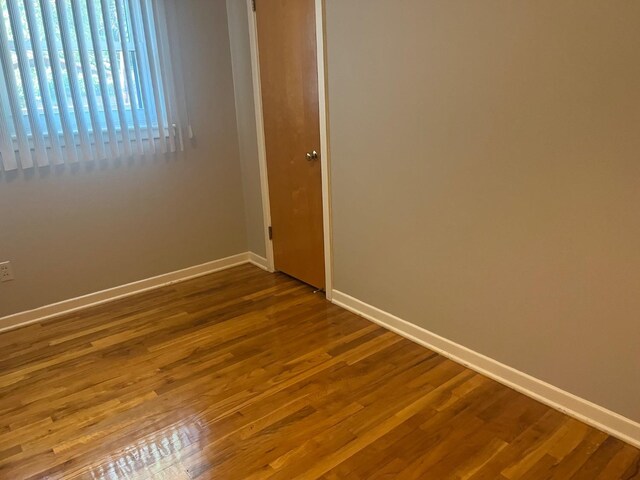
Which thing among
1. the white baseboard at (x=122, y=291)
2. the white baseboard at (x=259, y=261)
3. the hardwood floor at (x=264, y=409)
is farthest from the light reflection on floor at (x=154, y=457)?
the white baseboard at (x=259, y=261)

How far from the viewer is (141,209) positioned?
3.15 meters

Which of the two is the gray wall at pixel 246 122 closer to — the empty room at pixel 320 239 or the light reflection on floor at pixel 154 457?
the empty room at pixel 320 239

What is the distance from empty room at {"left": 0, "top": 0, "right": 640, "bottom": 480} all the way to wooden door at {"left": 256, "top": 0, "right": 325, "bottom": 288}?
20mm

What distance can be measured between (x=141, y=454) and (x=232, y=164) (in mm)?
2199

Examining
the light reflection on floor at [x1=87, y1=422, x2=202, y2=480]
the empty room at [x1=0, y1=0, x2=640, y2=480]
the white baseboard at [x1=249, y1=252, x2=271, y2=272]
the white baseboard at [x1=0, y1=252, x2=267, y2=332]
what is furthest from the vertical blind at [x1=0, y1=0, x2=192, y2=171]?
the light reflection on floor at [x1=87, y1=422, x2=202, y2=480]

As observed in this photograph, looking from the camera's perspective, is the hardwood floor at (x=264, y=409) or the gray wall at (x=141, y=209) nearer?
the hardwood floor at (x=264, y=409)

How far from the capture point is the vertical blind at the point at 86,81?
2.55 m

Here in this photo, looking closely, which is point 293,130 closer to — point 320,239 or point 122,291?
point 320,239

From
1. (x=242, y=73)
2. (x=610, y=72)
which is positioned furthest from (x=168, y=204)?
(x=610, y=72)

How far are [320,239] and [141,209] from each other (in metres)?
1.21

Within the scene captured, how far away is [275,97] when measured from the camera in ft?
9.89

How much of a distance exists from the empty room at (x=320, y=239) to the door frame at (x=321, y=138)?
0.05ft

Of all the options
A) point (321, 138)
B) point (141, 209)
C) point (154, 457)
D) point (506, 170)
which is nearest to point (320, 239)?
point (321, 138)

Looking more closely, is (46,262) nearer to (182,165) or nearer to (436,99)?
(182,165)
